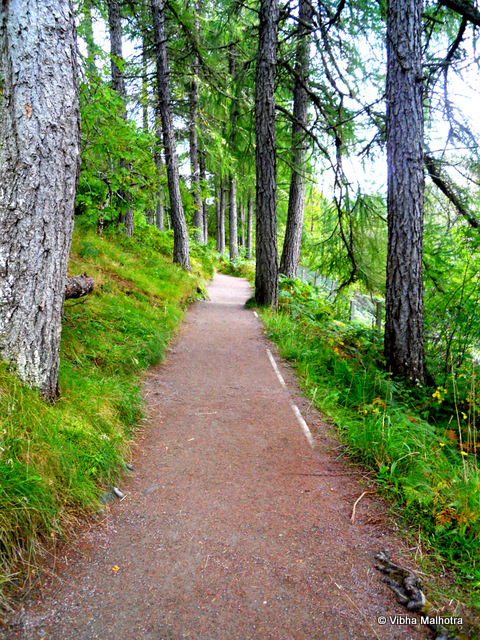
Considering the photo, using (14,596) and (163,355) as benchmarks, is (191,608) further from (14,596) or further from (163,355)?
(163,355)

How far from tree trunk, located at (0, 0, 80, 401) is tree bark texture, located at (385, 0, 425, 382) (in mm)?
4280

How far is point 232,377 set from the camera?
19.6 ft

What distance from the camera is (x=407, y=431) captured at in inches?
155

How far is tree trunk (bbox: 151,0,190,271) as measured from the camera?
11.1 m

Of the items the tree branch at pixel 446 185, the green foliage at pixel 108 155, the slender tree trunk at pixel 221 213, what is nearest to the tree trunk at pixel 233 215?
the slender tree trunk at pixel 221 213

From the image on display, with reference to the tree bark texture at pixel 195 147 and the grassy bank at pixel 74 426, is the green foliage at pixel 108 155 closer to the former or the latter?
the grassy bank at pixel 74 426

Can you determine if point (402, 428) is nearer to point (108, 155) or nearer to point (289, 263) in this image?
point (108, 155)

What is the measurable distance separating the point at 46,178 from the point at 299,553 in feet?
11.6

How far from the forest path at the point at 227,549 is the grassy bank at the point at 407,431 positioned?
0.95ft

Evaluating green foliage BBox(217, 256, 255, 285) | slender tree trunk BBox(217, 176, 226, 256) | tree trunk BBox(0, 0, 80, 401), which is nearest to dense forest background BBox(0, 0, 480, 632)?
tree trunk BBox(0, 0, 80, 401)

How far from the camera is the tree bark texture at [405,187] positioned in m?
5.32

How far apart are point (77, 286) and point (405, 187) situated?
4996 mm

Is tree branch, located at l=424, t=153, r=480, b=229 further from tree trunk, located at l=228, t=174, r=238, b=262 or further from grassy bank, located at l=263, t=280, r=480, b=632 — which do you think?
tree trunk, located at l=228, t=174, r=238, b=262

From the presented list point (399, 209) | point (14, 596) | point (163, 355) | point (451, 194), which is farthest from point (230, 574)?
point (451, 194)
